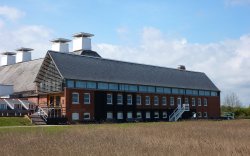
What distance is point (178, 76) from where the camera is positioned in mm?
69312

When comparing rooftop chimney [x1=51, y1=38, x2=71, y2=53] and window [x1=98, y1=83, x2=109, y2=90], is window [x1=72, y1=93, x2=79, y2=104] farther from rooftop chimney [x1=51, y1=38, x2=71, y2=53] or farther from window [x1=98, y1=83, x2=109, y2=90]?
rooftop chimney [x1=51, y1=38, x2=71, y2=53]

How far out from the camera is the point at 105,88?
5416cm

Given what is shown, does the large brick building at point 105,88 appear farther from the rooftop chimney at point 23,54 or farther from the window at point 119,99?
the rooftop chimney at point 23,54

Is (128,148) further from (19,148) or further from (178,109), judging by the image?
(178,109)

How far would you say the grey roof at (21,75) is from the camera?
5769 cm

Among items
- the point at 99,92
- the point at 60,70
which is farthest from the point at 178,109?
the point at 60,70

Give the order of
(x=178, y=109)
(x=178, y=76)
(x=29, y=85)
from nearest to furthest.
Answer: (x=29, y=85)
(x=178, y=109)
(x=178, y=76)

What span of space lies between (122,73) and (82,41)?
11248 millimetres

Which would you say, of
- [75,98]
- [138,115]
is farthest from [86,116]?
[138,115]

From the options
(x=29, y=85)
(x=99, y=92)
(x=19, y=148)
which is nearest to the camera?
(x=19, y=148)

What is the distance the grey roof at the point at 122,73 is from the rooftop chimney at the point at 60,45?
10799 mm

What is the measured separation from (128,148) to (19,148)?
4175 millimetres

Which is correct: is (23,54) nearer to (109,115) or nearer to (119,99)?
(119,99)

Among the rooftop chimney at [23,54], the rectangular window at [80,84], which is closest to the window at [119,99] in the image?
the rectangular window at [80,84]
